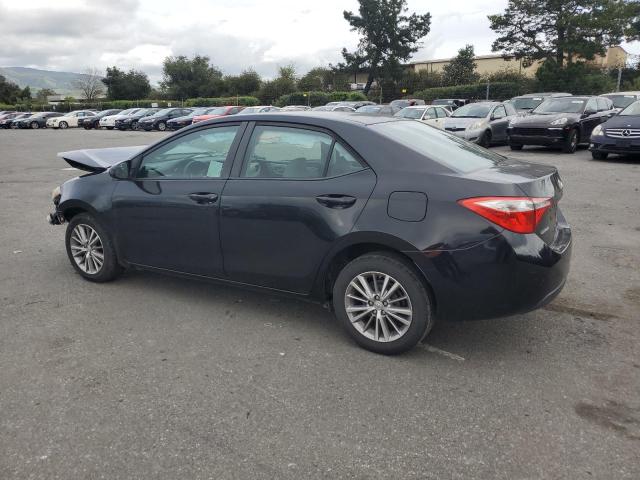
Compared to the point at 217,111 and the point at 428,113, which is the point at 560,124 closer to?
the point at 428,113

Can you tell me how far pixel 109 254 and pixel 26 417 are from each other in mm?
2137

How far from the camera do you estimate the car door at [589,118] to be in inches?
607

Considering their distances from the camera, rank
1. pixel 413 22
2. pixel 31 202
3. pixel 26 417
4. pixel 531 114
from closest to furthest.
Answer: pixel 26 417
pixel 31 202
pixel 531 114
pixel 413 22

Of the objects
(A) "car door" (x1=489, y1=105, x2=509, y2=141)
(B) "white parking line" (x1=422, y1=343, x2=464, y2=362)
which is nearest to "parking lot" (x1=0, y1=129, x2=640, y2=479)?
(B) "white parking line" (x1=422, y1=343, x2=464, y2=362)

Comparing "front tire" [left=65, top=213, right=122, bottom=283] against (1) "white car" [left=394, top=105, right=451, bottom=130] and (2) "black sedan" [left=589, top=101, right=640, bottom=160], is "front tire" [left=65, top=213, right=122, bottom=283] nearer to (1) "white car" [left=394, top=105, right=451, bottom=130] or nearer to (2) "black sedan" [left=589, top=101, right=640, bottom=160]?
(2) "black sedan" [left=589, top=101, right=640, bottom=160]

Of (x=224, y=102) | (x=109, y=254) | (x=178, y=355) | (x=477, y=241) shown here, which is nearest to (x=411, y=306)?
(x=477, y=241)

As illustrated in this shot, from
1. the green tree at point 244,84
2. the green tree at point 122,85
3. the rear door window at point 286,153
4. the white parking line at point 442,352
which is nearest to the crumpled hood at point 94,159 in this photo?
the rear door window at point 286,153

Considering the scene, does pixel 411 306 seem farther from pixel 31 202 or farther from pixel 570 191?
pixel 31 202

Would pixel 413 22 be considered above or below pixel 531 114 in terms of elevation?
above

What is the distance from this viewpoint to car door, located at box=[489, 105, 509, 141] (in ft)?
56.6

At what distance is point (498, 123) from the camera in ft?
57.4

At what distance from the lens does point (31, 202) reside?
9320 millimetres

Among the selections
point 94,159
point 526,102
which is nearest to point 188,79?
point 526,102

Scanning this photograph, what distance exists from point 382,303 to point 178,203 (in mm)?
1829
